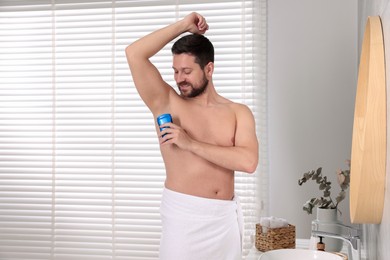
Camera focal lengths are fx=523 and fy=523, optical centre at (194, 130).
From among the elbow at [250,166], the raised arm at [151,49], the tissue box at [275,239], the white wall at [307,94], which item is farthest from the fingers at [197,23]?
the white wall at [307,94]

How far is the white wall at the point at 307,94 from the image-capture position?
10.4 feet

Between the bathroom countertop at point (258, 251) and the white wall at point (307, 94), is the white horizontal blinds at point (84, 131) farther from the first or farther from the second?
the bathroom countertop at point (258, 251)

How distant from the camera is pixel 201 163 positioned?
2.21m

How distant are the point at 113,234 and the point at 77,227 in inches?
10.7

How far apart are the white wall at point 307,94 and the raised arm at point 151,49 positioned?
4.07ft

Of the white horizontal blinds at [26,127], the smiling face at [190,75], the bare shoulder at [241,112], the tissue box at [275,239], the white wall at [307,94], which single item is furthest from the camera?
the white horizontal blinds at [26,127]

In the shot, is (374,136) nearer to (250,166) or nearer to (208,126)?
(250,166)

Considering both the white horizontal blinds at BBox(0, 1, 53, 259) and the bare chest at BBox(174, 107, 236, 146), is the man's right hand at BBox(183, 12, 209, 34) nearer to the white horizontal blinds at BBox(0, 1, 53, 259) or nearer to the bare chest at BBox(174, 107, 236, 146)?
the bare chest at BBox(174, 107, 236, 146)

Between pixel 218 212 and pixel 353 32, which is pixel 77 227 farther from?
pixel 353 32

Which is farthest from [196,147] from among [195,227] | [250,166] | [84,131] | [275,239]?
[84,131]

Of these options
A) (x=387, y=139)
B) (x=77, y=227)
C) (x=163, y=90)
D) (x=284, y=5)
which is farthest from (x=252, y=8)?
(x=387, y=139)

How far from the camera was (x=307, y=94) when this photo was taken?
3.21 meters

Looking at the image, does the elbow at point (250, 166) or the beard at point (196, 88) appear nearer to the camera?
the elbow at point (250, 166)

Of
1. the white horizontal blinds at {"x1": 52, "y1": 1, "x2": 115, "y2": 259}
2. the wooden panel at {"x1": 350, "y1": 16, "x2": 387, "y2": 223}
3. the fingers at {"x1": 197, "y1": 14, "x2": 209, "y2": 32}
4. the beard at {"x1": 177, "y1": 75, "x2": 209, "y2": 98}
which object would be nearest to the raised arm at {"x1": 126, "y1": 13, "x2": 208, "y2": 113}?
the fingers at {"x1": 197, "y1": 14, "x2": 209, "y2": 32}
